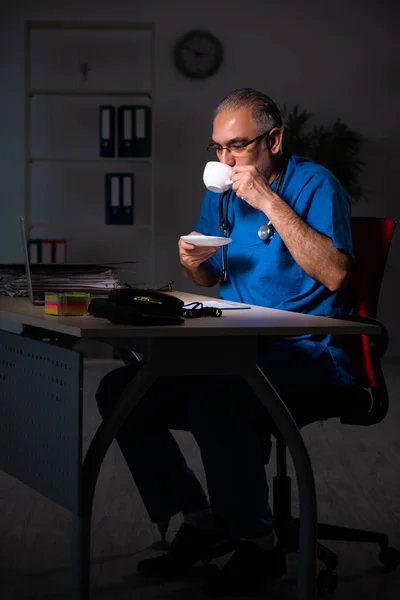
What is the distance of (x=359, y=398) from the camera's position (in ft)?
6.42

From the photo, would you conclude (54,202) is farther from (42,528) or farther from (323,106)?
(42,528)

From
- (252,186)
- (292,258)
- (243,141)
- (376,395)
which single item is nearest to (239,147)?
(243,141)

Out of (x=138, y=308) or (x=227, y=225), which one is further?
(x=227, y=225)

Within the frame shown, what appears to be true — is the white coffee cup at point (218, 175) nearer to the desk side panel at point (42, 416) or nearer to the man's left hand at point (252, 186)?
the man's left hand at point (252, 186)

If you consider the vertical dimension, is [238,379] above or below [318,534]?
above

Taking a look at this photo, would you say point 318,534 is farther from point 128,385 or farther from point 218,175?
point 218,175

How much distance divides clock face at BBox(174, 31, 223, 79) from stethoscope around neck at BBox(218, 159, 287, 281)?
3938 mm

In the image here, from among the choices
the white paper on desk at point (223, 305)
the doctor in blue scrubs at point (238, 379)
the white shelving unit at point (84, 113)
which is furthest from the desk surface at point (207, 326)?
the white shelving unit at point (84, 113)

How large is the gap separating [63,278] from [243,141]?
0.58m

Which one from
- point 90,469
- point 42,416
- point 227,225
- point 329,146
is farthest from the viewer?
point 329,146

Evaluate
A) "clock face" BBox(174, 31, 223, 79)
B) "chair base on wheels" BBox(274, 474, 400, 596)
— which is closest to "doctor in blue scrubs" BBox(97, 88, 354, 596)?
"chair base on wheels" BBox(274, 474, 400, 596)

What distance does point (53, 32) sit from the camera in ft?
19.9

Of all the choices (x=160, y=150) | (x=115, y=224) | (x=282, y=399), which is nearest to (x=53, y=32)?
(x=160, y=150)

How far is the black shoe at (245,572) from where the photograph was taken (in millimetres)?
1882
